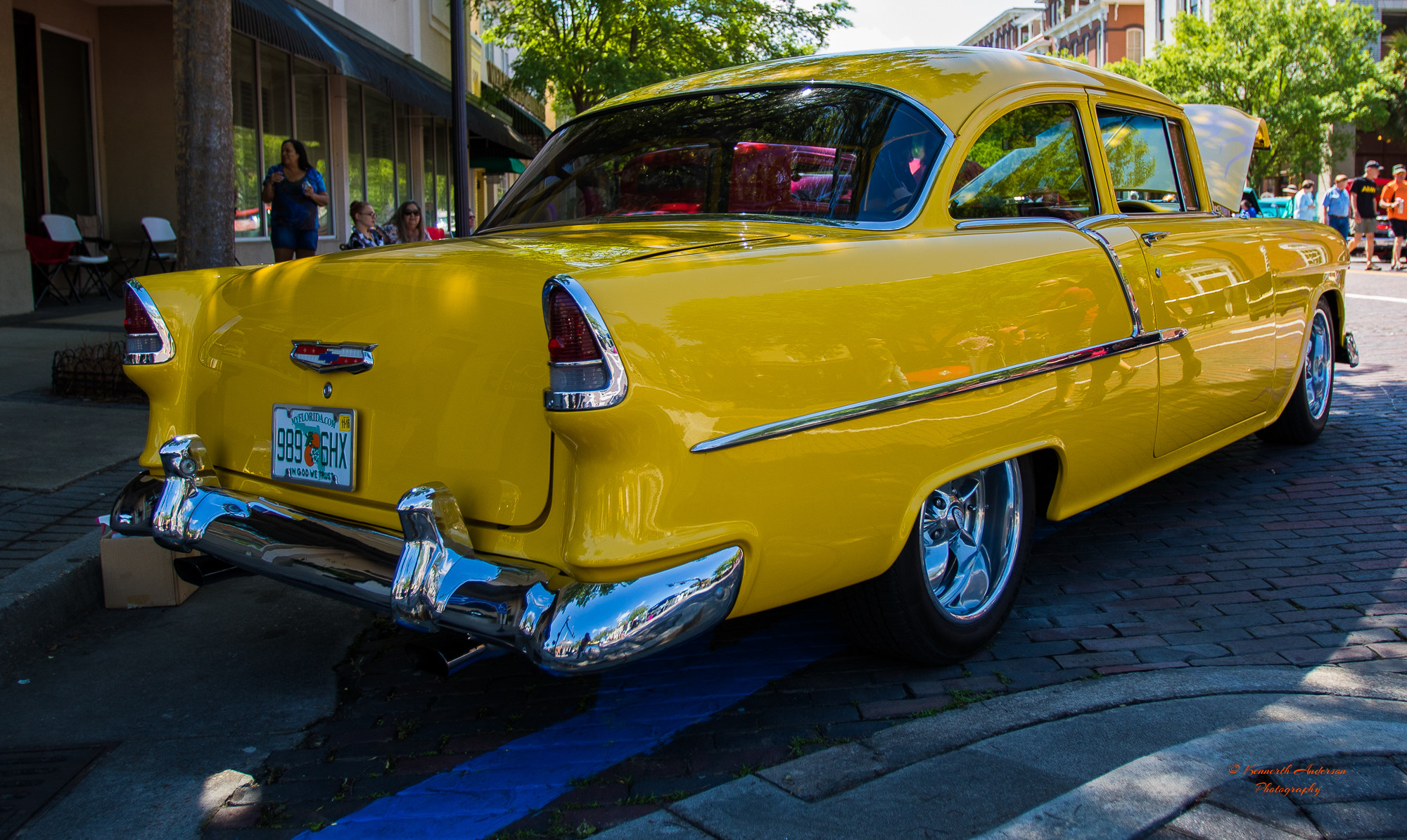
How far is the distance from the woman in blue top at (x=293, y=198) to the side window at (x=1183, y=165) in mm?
6902

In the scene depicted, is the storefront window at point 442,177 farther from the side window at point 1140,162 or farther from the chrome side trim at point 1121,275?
the chrome side trim at point 1121,275

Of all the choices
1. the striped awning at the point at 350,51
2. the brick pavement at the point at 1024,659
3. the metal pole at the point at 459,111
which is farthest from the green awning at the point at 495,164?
the brick pavement at the point at 1024,659

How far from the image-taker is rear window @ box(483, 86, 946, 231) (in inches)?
124

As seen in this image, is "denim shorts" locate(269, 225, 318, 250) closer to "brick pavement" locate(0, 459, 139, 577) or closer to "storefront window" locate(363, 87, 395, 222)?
"brick pavement" locate(0, 459, 139, 577)

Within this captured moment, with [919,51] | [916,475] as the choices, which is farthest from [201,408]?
[919,51]

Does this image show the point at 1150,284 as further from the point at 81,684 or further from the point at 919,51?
the point at 81,684

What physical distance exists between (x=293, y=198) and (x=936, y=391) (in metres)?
7.96

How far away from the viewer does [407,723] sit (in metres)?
3.03

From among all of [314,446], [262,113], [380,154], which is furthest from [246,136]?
[314,446]

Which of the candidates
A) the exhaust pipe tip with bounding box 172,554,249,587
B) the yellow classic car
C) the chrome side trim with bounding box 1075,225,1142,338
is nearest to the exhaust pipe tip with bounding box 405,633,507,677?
the yellow classic car

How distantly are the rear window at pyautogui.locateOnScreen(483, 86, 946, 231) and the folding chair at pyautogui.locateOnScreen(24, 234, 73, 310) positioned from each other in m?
10.4

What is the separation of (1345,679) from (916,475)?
4.55ft

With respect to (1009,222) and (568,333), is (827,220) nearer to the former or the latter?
(1009,222)

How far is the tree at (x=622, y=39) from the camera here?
71.3ft
